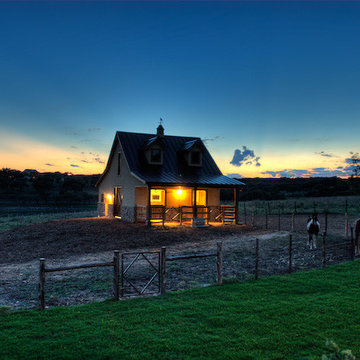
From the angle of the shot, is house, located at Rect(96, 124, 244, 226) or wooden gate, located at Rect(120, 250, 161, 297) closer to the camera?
wooden gate, located at Rect(120, 250, 161, 297)

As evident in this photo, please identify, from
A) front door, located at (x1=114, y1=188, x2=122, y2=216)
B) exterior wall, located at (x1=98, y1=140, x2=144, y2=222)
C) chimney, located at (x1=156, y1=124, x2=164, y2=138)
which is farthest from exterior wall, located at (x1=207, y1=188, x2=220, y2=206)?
front door, located at (x1=114, y1=188, x2=122, y2=216)

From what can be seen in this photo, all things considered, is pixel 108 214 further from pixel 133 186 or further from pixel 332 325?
pixel 332 325

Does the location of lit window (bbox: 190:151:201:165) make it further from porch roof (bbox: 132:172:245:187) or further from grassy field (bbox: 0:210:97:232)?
grassy field (bbox: 0:210:97:232)

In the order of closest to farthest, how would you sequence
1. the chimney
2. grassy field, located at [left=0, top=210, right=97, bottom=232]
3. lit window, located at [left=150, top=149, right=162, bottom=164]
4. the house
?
the house, lit window, located at [left=150, top=149, right=162, bottom=164], grassy field, located at [left=0, top=210, right=97, bottom=232], the chimney

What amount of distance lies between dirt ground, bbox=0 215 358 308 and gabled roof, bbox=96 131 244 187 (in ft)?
12.2

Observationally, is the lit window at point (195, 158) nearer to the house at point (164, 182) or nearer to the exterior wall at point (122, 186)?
the house at point (164, 182)

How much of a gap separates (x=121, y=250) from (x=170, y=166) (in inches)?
478

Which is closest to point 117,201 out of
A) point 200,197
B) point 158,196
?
point 158,196

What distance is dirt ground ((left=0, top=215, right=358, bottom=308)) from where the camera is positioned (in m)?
8.83

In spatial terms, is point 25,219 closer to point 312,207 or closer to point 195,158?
point 195,158

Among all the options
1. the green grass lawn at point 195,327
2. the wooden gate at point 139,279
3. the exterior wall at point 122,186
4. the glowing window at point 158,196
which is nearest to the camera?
the green grass lawn at point 195,327

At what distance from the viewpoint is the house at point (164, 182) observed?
76.0 feet

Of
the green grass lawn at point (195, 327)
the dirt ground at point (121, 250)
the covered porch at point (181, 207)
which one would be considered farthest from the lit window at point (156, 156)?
the green grass lawn at point (195, 327)

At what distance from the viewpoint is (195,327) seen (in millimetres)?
5426
